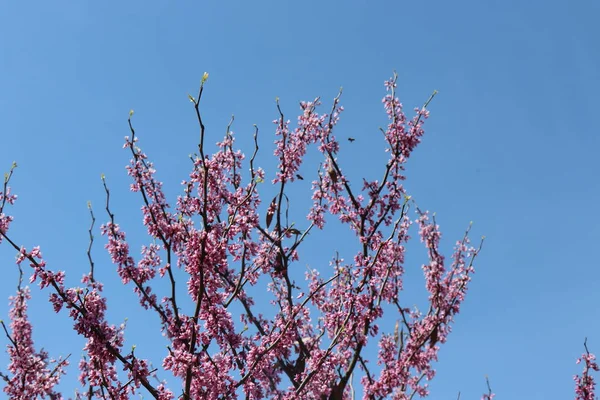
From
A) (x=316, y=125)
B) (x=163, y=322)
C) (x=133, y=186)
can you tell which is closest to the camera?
(x=163, y=322)

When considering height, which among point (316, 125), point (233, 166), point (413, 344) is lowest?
point (413, 344)

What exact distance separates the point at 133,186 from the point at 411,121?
5.17 m

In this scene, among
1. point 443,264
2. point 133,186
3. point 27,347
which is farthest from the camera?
point 443,264

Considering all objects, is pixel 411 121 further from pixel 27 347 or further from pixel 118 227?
pixel 27 347

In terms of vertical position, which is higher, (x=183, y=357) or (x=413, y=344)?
(x=413, y=344)

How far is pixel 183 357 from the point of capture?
5.41m

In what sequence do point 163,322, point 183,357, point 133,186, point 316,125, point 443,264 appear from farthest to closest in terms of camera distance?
1. point 443,264
2. point 316,125
3. point 133,186
4. point 163,322
5. point 183,357

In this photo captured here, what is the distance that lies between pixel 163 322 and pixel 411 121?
5713 mm

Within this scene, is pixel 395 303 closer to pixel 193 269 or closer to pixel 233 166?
pixel 233 166

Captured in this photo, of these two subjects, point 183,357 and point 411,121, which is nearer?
point 183,357

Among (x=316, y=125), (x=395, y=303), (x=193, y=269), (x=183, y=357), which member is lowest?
(x=183, y=357)

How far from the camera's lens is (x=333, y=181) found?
10.1m

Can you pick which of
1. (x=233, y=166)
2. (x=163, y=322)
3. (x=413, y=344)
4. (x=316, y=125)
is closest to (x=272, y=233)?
(x=233, y=166)

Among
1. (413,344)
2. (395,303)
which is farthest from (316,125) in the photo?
(413,344)
